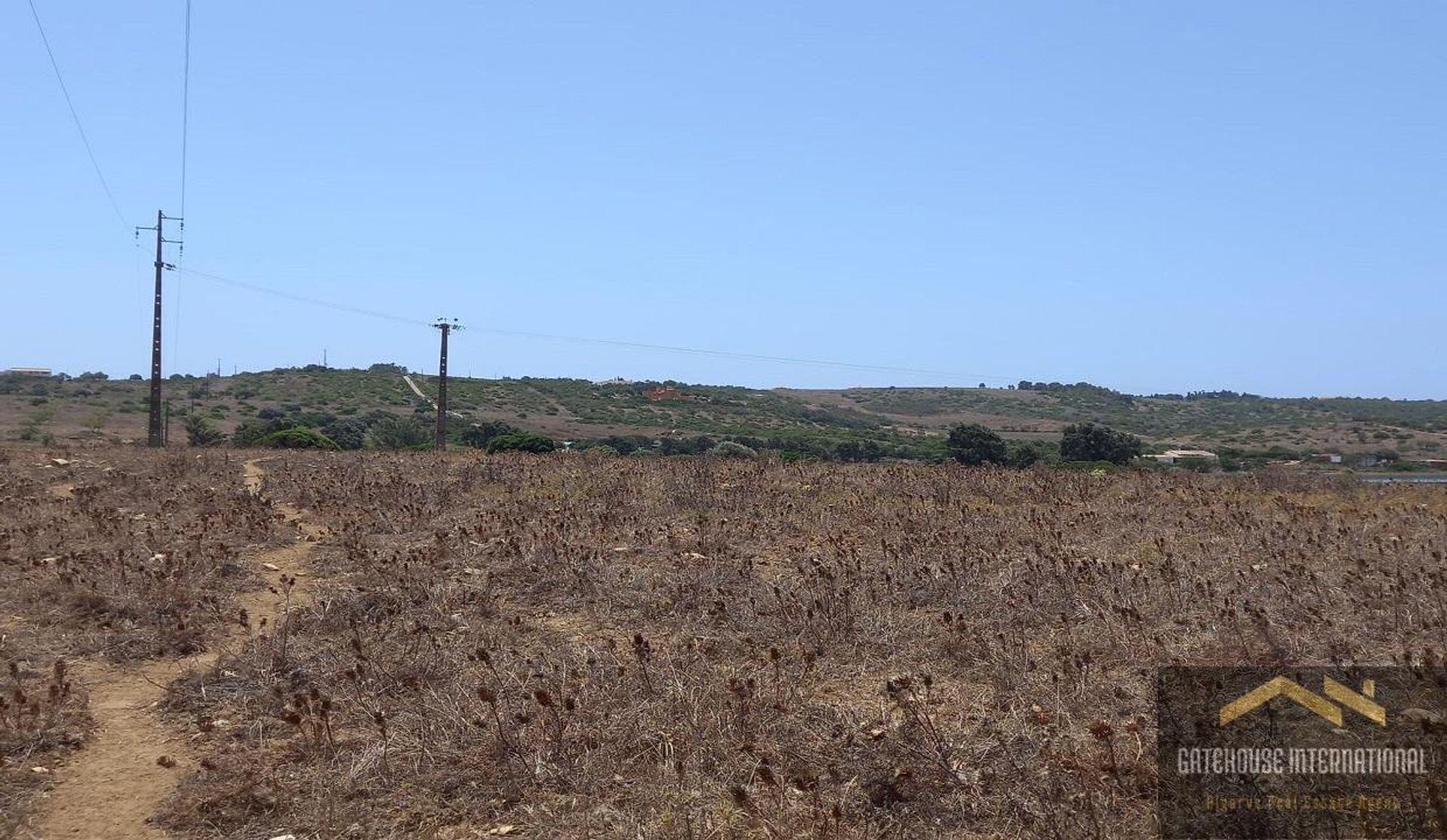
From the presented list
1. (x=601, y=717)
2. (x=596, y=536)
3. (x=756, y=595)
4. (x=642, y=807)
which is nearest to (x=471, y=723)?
(x=601, y=717)

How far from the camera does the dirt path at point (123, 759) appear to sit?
14.7 feet

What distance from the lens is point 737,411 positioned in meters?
→ 69.2

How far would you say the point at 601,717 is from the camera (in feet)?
17.1

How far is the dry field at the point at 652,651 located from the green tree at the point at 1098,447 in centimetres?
1682

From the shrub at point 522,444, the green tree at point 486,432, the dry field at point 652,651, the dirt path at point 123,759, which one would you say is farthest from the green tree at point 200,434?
the dirt path at point 123,759

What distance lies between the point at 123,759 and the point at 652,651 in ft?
9.95

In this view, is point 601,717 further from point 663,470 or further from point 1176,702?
point 663,470

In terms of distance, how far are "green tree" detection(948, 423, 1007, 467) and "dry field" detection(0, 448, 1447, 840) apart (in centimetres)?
1661

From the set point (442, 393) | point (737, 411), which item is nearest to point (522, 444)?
point (442, 393)

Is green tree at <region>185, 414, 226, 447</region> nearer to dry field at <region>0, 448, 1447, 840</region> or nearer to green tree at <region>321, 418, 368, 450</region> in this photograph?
green tree at <region>321, 418, 368, 450</region>

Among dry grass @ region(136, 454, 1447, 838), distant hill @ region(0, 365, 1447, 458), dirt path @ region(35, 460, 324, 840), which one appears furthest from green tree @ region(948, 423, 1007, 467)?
dirt path @ region(35, 460, 324, 840)

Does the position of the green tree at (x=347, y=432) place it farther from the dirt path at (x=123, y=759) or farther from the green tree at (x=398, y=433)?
the dirt path at (x=123, y=759)

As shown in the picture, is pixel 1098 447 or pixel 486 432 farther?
pixel 486 432

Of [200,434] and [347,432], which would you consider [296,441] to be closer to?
[200,434]
